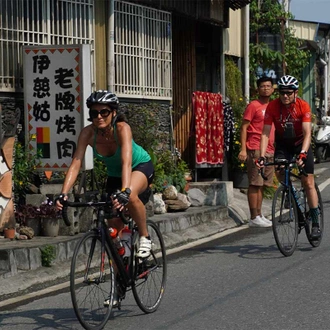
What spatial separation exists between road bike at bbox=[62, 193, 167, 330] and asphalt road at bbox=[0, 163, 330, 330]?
231 mm

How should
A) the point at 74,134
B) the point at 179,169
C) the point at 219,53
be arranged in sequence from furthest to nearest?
the point at 219,53 → the point at 179,169 → the point at 74,134

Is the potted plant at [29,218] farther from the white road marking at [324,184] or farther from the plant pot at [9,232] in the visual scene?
the white road marking at [324,184]

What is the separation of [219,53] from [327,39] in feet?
72.4

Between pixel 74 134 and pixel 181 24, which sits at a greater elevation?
pixel 181 24

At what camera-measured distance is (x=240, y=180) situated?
1775 centimetres

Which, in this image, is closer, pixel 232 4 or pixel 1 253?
pixel 1 253

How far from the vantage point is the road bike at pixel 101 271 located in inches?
273

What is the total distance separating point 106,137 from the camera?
24.3 ft

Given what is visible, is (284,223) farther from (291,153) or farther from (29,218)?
(29,218)

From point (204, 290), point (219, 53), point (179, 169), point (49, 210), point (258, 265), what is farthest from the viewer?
point (219, 53)

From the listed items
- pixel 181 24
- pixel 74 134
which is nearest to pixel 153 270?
pixel 74 134

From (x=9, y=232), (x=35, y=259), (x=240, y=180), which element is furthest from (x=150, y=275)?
(x=240, y=180)

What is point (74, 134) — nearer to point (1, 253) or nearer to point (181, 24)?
point (1, 253)

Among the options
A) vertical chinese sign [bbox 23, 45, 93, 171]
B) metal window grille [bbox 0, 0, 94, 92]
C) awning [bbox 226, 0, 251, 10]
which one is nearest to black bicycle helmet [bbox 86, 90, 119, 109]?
vertical chinese sign [bbox 23, 45, 93, 171]
